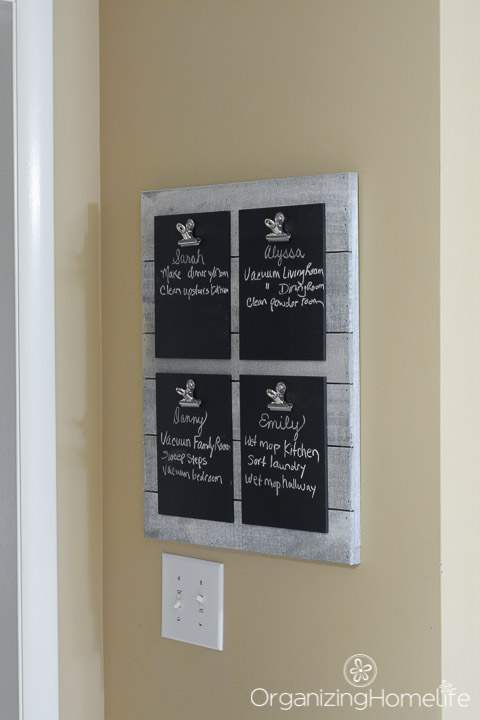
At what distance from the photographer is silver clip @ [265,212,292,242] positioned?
101 cm

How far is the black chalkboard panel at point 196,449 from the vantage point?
42.2 inches

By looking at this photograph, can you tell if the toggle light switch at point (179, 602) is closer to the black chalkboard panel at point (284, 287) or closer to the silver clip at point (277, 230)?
the black chalkboard panel at point (284, 287)

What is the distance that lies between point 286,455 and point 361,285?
230mm

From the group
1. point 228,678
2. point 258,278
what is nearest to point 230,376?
point 258,278

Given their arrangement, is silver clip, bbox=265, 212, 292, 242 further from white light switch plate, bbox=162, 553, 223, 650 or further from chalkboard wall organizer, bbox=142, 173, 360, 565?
white light switch plate, bbox=162, 553, 223, 650

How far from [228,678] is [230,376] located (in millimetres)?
410

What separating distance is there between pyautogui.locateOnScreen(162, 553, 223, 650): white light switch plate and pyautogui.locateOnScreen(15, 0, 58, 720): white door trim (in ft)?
0.53

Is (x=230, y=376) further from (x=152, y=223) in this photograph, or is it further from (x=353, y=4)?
(x=353, y=4)

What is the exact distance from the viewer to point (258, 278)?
104cm

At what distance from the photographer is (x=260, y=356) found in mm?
1040
